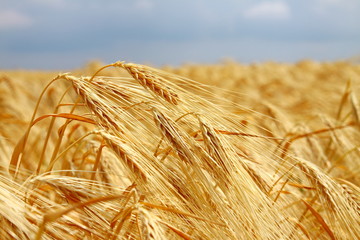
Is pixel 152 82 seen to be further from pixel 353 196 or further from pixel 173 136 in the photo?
pixel 353 196

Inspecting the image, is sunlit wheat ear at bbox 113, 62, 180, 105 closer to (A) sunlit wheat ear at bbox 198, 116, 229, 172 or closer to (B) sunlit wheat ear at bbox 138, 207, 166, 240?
(A) sunlit wheat ear at bbox 198, 116, 229, 172

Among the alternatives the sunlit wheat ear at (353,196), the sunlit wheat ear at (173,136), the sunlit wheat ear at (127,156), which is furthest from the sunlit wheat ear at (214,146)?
the sunlit wheat ear at (353,196)

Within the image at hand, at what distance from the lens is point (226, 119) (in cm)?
124

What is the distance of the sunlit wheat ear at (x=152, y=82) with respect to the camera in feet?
3.73

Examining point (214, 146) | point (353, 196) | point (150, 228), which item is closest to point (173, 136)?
point (214, 146)

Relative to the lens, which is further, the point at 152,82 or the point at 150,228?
the point at 152,82

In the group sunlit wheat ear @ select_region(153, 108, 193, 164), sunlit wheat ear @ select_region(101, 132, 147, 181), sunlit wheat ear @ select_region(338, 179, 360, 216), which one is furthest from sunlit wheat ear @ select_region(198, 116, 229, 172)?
sunlit wheat ear @ select_region(338, 179, 360, 216)

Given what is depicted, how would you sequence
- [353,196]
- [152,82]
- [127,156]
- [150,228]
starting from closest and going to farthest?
1. [150,228]
2. [127,156]
3. [152,82]
4. [353,196]

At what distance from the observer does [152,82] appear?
3.75ft

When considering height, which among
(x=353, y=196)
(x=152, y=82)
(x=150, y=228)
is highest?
(x=152, y=82)

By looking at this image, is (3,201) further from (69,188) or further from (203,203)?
(203,203)

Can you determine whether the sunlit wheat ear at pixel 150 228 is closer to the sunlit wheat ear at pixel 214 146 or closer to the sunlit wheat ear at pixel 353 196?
the sunlit wheat ear at pixel 214 146

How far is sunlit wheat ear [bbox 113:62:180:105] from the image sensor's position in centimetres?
114

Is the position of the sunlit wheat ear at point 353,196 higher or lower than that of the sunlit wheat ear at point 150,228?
higher
